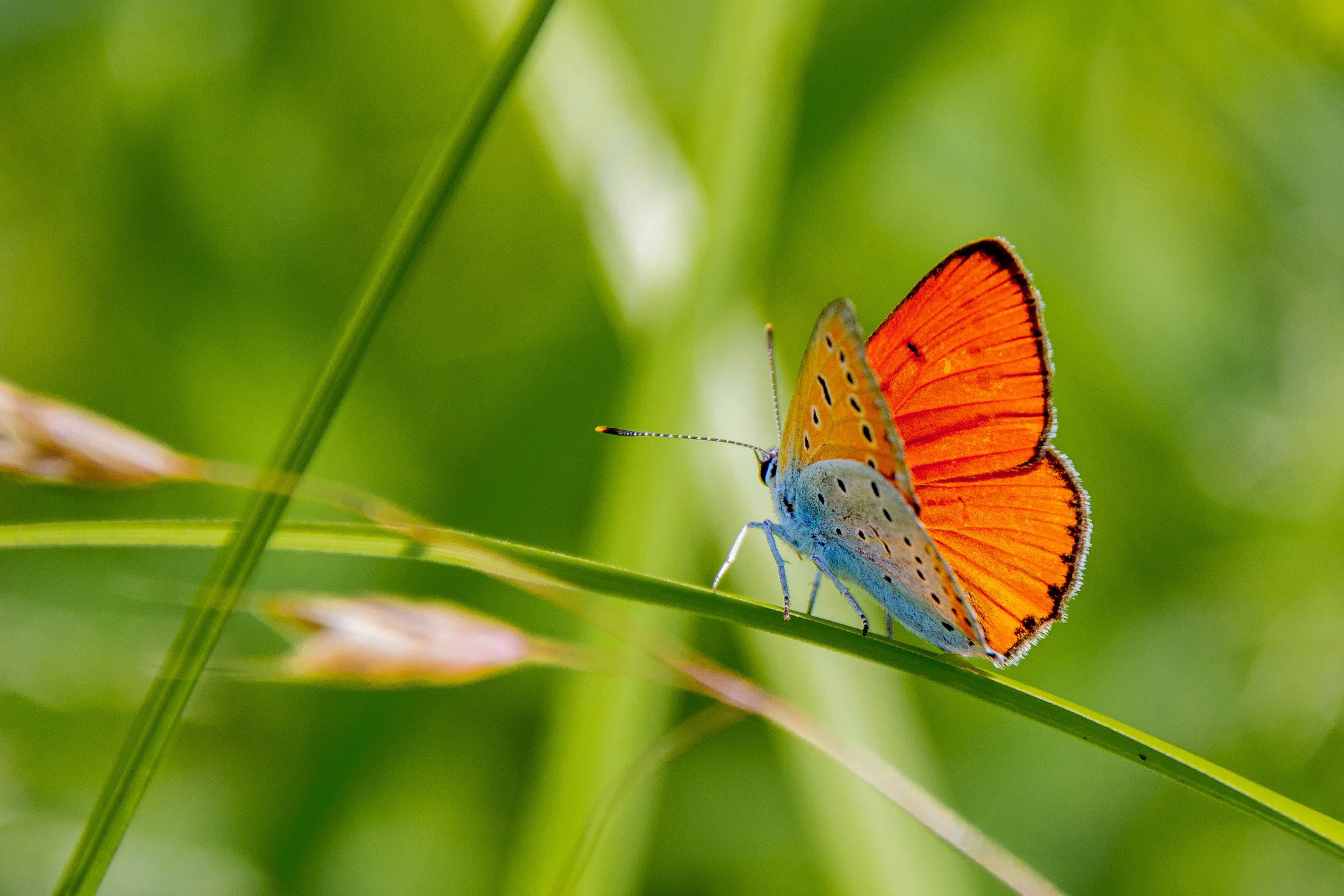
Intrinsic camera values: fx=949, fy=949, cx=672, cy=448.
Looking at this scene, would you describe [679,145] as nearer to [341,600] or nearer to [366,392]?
[366,392]

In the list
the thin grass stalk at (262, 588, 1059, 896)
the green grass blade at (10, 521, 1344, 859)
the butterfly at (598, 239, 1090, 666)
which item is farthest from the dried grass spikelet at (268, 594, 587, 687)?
the butterfly at (598, 239, 1090, 666)

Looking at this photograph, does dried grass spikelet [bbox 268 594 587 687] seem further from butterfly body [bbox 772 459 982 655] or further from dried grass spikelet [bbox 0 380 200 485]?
butterfly body [bbox 772 459 982 655]

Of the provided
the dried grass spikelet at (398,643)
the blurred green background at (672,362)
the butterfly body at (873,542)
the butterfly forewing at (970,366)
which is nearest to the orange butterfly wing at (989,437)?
the butterfly forewing at (970,366)

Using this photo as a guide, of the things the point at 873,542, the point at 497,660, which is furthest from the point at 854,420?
the point at 497,660

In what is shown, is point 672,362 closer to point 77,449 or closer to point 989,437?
point 989,437

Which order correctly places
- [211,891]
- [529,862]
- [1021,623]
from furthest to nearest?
[211,891]
[529,862]
[1021,623]

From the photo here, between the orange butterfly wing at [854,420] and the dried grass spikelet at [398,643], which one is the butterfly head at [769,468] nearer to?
the orange butterfly wing at [854,420]

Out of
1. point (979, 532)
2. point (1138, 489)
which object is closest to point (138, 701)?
point (979, 532)
